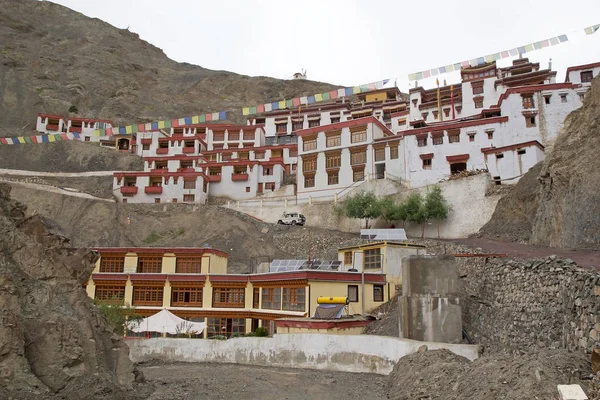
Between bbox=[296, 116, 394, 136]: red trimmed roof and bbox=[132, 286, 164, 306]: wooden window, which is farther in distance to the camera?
bbox=[296, 116, 394, 136]: red trimmed roof

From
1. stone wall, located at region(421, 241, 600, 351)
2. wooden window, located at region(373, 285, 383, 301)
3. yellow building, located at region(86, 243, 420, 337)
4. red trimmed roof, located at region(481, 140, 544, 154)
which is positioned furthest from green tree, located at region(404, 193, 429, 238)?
stone wall, located at region(421, 241, 600, 351)

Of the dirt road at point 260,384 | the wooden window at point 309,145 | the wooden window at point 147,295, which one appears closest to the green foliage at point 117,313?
the wooden window at point 147,295

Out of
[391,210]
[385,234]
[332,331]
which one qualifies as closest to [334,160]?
[391,210]

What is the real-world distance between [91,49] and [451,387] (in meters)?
137

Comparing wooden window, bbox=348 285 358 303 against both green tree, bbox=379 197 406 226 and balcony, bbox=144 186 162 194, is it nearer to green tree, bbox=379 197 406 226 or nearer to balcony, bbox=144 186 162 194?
green tree, bbox=379 197 406 226

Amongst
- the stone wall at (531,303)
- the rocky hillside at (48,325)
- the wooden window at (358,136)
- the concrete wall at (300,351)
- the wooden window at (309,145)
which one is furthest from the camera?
the wooden window at (309,145)

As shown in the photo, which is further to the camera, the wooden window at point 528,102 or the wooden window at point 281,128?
the wooden window at point 281,128

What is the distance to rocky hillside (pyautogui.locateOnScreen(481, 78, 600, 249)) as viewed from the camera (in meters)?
24.9

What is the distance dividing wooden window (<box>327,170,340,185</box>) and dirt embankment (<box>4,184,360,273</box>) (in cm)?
852

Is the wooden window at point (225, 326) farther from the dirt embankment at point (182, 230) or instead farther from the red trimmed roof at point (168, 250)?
the dirt embankment at point (182, 230)

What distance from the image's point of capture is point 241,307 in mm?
38656

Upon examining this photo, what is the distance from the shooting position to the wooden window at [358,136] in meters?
59.3

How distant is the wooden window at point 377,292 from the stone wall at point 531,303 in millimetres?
8871

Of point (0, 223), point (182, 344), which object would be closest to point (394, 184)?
point (182, 344)
